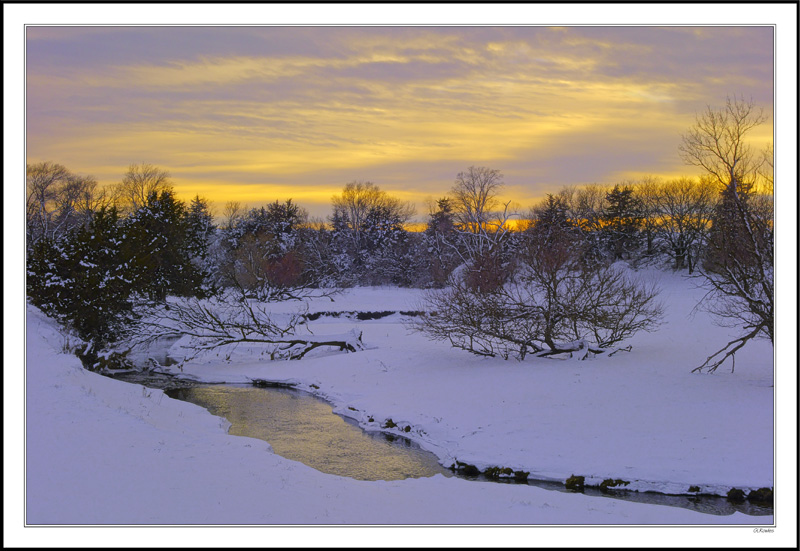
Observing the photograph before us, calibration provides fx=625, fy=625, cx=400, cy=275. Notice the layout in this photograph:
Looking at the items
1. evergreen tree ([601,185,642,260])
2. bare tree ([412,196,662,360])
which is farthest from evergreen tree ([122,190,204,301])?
evergreen tree ([601,185,642,260])

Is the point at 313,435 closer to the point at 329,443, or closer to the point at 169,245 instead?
the point at 329,443

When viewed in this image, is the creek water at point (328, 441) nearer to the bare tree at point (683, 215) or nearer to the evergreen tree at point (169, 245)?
the evergreen tree at point (169, 245)

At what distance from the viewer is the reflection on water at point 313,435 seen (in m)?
12.0

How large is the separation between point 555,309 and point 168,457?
525 inches

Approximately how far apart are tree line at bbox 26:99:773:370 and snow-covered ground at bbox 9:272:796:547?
1.56 metres

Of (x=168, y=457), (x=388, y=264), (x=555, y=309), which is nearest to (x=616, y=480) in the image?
(x=168, y=457)

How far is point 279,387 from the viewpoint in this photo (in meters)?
20.8

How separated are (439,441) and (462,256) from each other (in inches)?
1344

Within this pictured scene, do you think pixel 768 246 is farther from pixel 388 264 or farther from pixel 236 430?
pixel 388 264

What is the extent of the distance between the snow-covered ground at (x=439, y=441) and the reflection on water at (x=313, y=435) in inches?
23.5

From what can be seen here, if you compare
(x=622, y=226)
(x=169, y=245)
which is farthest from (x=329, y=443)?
(x=622, y=226)

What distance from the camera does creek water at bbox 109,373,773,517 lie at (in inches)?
412

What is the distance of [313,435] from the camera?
47.0ft

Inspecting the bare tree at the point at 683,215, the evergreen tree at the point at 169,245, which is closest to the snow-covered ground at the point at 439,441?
the evergreen tree at the point at 169,245
